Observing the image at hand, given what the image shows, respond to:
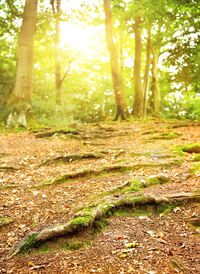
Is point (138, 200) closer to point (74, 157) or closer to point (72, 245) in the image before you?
point (72, 245)

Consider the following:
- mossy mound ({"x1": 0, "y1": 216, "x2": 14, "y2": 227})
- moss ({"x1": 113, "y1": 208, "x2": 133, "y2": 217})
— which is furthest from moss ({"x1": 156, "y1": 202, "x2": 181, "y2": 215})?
mossy mound ({"x1": 0, "y1": 216, "x2": 14, "y2": 227})

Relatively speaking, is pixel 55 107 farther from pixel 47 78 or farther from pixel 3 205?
pixel 3 205

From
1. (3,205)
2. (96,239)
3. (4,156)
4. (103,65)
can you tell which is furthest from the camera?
(103,65)

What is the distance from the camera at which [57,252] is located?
127 inches

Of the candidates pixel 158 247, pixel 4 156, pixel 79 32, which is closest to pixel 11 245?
pixel 158 247

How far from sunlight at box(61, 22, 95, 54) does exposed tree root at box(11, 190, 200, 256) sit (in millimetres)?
19587

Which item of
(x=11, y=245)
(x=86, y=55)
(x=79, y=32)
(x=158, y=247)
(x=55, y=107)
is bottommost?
(x=11, y=245)

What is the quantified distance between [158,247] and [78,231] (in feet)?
3.80

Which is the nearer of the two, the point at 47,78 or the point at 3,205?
the point at 3,205

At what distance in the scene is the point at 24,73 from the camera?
13.9 m

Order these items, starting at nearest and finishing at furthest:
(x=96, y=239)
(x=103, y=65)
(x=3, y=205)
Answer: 1. (x=96, y=239)
2. (x=3, y=205)
3. (x=103, y=65)

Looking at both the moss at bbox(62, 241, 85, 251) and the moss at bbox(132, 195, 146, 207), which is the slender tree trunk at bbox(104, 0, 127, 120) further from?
the moss at bbox(62, 241, 85, 251)

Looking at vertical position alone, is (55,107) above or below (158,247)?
above

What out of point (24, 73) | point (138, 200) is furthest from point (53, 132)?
point (138, 200)
